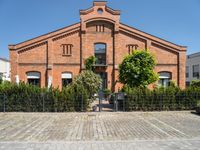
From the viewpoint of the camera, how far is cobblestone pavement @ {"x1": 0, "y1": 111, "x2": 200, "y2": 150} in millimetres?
6938

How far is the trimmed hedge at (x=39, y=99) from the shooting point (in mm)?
14164

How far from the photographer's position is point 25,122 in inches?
429

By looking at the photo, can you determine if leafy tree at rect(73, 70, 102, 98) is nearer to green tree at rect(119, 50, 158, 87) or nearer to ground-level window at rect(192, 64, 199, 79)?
green tree at rect(119, 50, 158, 87)

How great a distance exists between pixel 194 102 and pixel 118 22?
14243 mm

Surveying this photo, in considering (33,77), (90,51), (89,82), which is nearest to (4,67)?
(33,77)

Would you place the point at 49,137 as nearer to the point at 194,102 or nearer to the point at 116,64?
the point at 194,102

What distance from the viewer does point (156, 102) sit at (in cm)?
1495

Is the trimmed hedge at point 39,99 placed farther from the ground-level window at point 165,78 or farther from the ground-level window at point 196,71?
the ground-level window at point 196,71

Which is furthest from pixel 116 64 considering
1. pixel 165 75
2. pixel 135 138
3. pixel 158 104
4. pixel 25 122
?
pixel 135 138

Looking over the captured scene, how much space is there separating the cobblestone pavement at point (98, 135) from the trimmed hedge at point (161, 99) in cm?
374

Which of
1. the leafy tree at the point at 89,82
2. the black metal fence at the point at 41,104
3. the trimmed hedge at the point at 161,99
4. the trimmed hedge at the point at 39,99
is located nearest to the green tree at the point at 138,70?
the trimmed hedge at the point at 161,99

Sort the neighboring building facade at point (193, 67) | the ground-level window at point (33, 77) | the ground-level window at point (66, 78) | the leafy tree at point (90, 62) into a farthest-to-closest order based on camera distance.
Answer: the neighboring building facade at point (193, 67)
the ground-level window at point (66, 78)
the ground-level window at point (33, 77)
the leafy tree at point (90, 62)

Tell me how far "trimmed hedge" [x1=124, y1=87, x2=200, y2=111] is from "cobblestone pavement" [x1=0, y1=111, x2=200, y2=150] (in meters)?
3.74

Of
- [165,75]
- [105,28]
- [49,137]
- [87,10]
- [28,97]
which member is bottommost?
[49,137]
